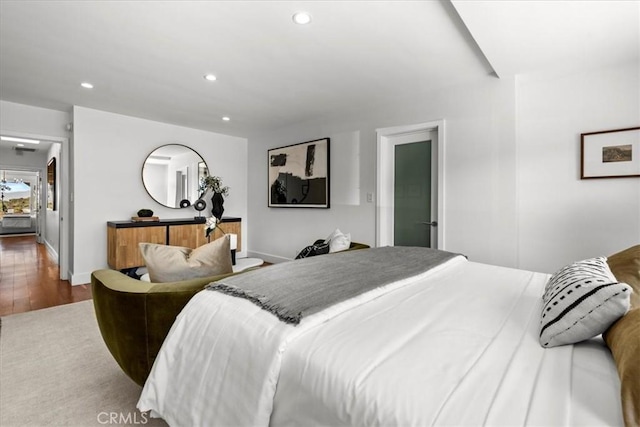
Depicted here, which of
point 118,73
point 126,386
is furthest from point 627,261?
point 118,73

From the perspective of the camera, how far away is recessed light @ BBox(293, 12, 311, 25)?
2000 millimetres

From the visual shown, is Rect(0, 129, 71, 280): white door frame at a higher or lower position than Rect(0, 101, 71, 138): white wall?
lower

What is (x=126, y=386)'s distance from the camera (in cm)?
182

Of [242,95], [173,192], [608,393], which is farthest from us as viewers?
[173,192]

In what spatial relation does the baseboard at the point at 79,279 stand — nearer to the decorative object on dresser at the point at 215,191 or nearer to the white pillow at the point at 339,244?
the decorative object on dresser at the point at 215,191

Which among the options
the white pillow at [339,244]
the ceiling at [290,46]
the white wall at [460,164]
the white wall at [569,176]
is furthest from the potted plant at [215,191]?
the white wall at [569,176]

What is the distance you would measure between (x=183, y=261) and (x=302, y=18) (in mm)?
1774

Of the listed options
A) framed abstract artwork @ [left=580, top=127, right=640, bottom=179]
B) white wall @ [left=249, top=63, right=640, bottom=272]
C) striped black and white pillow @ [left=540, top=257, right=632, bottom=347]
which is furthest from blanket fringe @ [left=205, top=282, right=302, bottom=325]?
framed abstract artwork @ [left=580, top=127, right=640, bottom=179]

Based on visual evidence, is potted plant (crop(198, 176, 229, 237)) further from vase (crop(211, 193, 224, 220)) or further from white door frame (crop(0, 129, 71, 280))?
white door frame (crop(0, 129, 71, 280))

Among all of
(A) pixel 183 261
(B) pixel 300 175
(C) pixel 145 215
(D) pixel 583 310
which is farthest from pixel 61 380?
(B) pixel 300 175

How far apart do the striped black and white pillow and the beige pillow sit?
1562 millimetres

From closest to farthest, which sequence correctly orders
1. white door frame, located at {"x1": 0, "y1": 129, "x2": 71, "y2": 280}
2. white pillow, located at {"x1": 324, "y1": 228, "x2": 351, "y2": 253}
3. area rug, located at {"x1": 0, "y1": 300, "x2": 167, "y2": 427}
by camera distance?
area rug, located at {"x1": 0, "y1": 300, "x2": 167, "y2": 427}
white pillow, located at {"x1": 324, "y1": 228, "x2": 351, "y2": 253}
white door frame, located at {"x1": 0, "y1": 129, "x2": 71, "y2": 280}

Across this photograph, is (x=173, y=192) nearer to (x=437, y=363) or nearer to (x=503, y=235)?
(x=503, y=235)

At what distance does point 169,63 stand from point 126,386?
2.61 m
